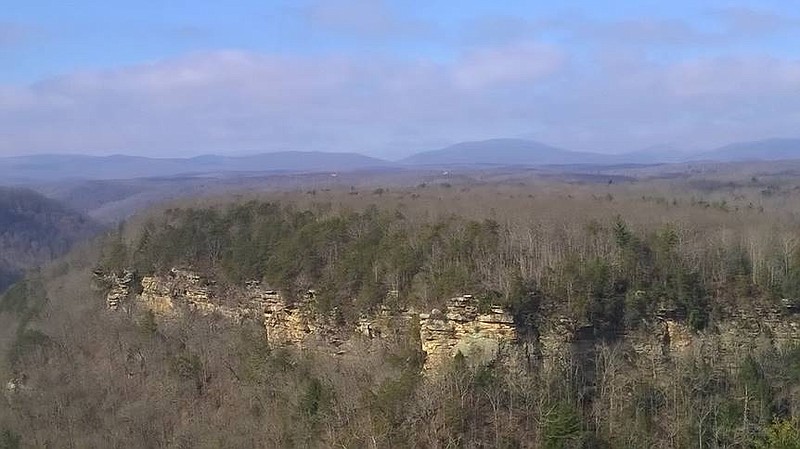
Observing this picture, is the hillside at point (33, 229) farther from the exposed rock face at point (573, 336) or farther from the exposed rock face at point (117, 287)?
the exposed rock face at point (573, 336)

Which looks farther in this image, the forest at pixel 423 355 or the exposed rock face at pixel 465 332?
the exposed rock face at pixel 465 332

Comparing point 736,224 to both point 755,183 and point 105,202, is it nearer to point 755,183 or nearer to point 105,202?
point 755,183

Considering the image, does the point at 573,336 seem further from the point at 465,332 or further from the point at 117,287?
the point at 117,287

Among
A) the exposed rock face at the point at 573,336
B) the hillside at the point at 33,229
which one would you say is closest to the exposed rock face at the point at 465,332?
the exposed rock face at the point at 573,336

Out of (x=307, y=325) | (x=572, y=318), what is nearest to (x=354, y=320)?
(x=307, y=325)

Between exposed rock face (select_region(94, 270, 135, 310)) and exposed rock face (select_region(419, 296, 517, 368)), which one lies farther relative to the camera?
exposed rock face (select_region(94, 270, 135, 310))

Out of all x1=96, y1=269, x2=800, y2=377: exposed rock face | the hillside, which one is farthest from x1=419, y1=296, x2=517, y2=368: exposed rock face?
the hillside

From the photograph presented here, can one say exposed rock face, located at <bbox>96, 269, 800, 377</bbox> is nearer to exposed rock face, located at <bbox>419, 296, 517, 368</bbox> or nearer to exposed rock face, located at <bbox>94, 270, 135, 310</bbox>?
exposed rock face, located at <bbox>419, 296, 517, 368</bbox>
